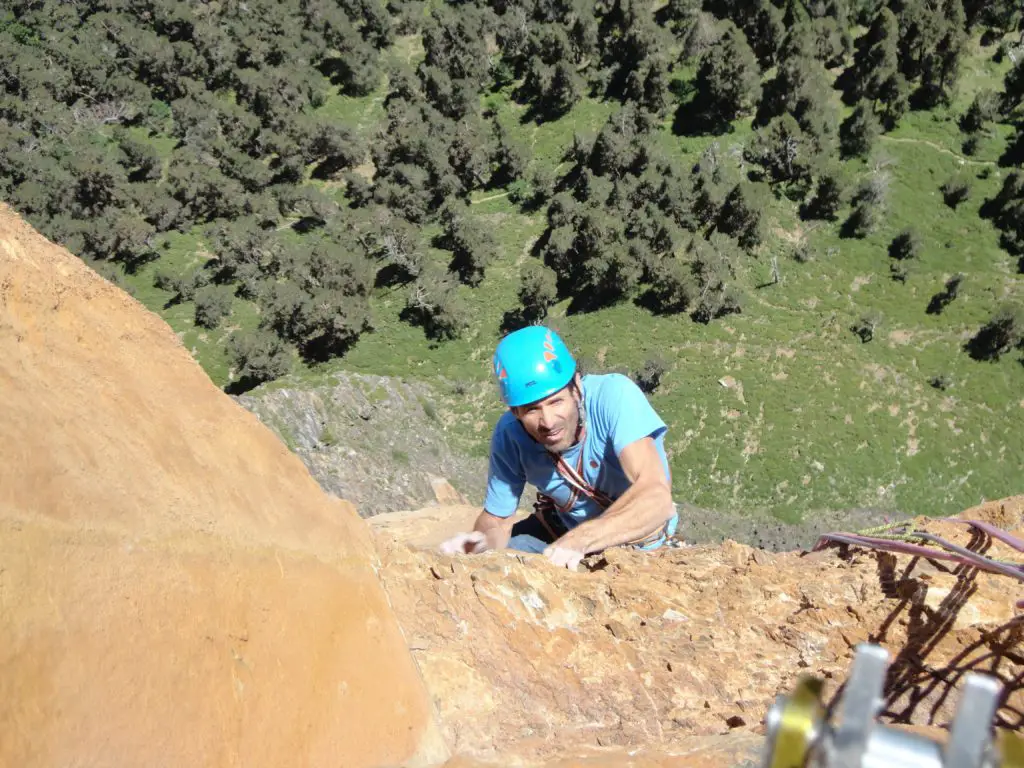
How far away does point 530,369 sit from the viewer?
591 cm

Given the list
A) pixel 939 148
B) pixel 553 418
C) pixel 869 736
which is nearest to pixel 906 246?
pixel 939 148

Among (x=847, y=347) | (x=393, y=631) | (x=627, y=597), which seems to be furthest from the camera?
(x=847, y=347)

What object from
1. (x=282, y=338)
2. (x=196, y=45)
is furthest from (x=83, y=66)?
(x=282, y=338)

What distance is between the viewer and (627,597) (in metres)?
5.19

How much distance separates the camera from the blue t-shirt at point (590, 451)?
5918 millimetres

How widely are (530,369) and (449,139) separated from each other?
5573 centimetres

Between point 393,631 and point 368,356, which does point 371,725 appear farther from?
point 368,356

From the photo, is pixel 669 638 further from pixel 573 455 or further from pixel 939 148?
pixel 939 148

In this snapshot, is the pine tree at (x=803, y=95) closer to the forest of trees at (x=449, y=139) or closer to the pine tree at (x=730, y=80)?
the forest of trees at (x=449, y=139)

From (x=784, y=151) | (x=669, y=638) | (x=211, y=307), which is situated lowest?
(x=211, y=307)

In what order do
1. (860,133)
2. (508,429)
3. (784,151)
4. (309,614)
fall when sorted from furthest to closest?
(860,133) → (784,151) → (508,429) → (309,614)

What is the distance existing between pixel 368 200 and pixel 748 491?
38.5 m

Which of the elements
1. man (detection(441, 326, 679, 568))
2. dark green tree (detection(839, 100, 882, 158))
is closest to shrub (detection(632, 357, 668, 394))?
dark green tree (detection(839, 100, 882, 158))

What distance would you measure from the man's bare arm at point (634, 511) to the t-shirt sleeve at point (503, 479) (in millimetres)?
1236
